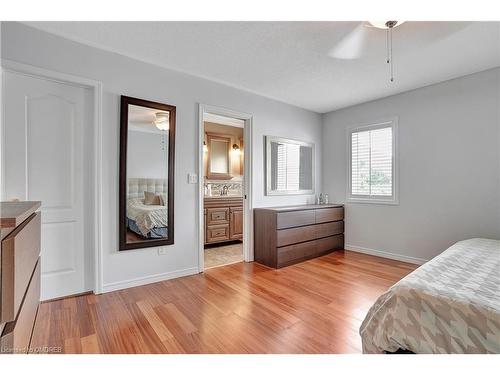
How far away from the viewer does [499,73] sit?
2.76 m

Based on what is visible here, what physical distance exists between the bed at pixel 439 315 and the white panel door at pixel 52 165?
259cm

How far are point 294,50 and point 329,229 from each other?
8.91 feet

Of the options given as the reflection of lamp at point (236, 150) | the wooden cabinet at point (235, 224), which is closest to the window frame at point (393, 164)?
the wooden cabinet at point (235, 224)

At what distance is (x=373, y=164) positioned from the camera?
3.88 meters

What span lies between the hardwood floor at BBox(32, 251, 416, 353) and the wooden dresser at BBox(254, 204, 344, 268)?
353 mm

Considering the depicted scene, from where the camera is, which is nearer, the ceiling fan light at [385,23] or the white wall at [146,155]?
the ceiling fan light at [385,23]

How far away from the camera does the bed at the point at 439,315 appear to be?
1083mm

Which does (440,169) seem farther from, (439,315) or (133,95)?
(133,95)

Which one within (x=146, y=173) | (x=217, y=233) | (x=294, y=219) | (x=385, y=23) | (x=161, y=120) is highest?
(x=385, y=23)

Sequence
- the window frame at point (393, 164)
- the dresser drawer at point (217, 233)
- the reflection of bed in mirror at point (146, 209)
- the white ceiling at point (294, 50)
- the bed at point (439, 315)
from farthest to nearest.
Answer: the dresser drawer at point (217, 233) → the window frame at point (393, 164) → the reflection of bed in mirror at point (146, 209) → the white ceiling at point (294, 50) → the bed at point (439, 315)

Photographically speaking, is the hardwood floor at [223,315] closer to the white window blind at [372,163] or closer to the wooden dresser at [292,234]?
the wooden dresser at [292,234]

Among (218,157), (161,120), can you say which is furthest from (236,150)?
(161,120)

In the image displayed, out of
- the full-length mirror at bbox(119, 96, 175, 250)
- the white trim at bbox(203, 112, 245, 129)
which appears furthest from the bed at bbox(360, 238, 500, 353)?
the white trim at bbox(203, 112, 245, 129)
